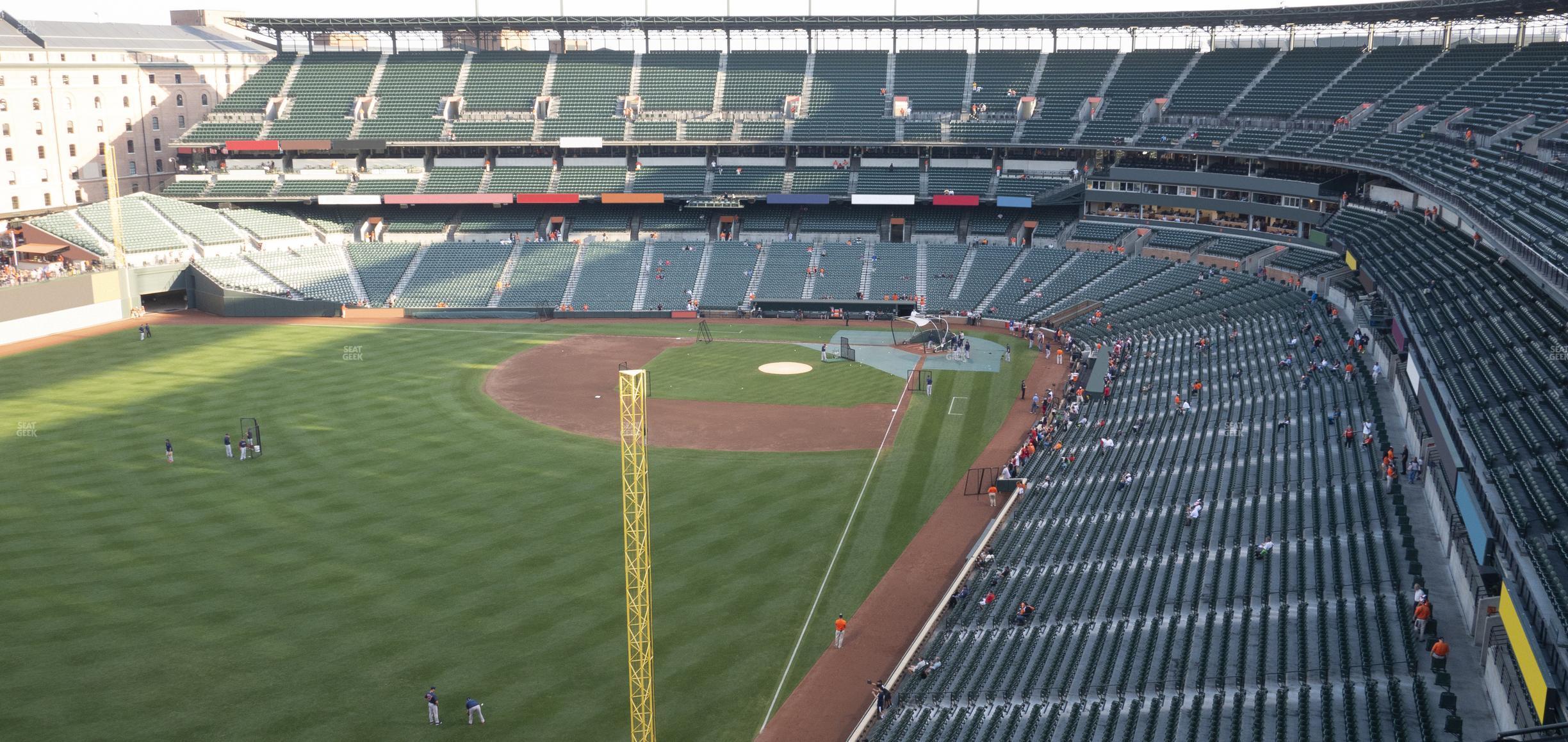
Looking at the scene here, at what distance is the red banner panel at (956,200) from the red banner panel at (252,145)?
5130 cm

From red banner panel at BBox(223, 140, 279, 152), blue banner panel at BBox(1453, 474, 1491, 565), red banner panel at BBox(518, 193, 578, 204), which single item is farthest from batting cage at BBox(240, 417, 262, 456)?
red banner panel at BBox(223, 140, 279, 152)

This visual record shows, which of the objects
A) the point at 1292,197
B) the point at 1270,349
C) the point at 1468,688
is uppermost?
the point at 1292,197

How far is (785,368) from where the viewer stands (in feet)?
196

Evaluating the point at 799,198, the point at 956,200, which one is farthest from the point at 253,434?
the point at 956,200

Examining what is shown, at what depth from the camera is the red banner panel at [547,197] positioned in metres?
83.8

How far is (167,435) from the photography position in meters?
44.4

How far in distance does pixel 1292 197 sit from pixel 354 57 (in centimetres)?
7433

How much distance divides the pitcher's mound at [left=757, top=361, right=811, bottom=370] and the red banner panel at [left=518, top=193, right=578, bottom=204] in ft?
99.5

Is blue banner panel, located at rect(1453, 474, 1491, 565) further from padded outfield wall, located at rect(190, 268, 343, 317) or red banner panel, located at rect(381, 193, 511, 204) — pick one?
red banner panel, located at rect(381, 193, 511, 204)

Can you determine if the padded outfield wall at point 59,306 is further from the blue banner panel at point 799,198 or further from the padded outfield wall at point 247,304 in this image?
the blue banner panel at point 799,198

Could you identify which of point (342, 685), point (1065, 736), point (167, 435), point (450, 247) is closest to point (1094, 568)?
point (1065, 736)

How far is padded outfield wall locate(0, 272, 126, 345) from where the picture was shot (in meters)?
63.5

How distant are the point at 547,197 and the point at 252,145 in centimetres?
2427

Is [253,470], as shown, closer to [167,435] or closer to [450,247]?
[167,435]
